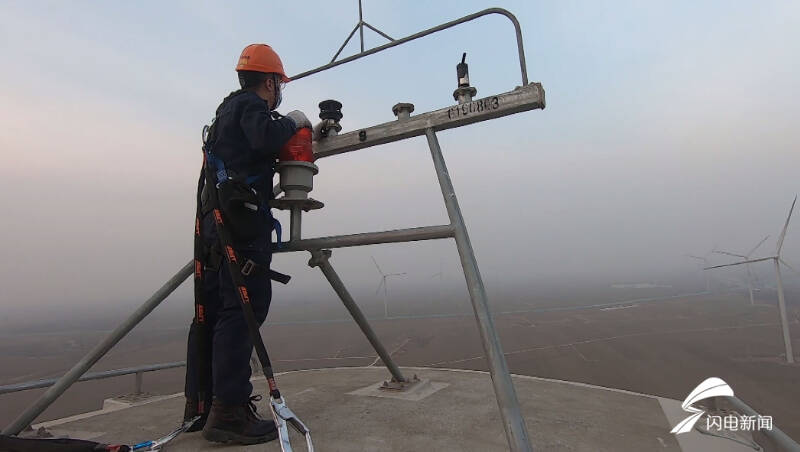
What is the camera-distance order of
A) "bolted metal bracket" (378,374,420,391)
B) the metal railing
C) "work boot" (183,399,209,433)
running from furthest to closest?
"bolted metal bracket" (378,374,420,391) → the metal railing → "work boot" (183,399,209,433)

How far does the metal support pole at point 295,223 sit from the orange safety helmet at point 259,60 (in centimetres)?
131

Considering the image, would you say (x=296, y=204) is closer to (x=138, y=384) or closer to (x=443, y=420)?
(x=443, y=420)

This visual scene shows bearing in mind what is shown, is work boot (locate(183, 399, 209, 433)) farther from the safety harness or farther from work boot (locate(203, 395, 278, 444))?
work boot (locate(203, 395, 278, 444))

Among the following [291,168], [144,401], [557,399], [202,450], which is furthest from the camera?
[144,401]

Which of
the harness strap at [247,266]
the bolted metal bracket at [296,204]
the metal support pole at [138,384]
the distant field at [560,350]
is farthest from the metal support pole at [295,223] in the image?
the distant field at [560,350]

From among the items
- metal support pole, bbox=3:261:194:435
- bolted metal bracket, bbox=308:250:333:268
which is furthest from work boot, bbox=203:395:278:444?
bolted metal bracket, bbox=308:250:333:268

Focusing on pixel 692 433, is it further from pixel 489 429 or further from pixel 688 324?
pixel 688 324

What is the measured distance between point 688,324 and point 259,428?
114 metres

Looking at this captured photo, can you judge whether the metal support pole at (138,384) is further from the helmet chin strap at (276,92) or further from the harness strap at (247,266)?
the helmet chin strap at (276,92)

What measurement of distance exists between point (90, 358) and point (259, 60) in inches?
124

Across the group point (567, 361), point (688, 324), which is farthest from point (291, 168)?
point (688, 324)

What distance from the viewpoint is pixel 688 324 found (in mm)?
93812

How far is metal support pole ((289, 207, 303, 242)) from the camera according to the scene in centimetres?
398

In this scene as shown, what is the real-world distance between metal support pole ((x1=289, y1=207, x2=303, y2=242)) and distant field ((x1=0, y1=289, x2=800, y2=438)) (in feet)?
163
